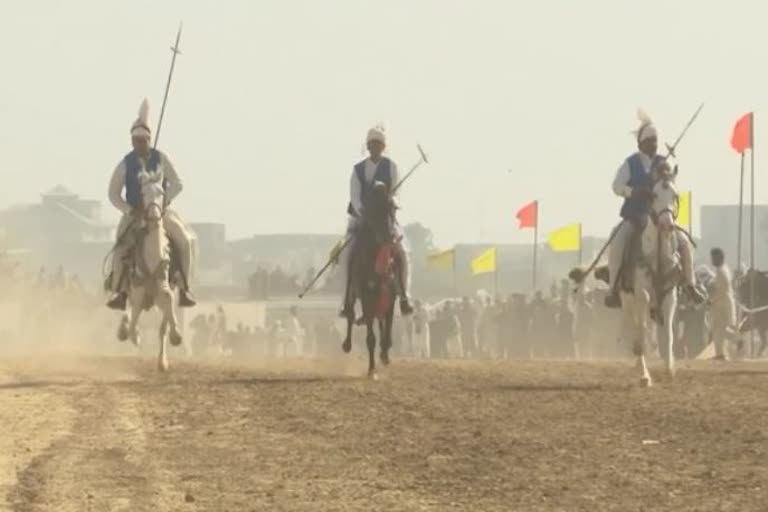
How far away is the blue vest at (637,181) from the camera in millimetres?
23578

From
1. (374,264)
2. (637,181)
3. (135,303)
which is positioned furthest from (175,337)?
(637,181)

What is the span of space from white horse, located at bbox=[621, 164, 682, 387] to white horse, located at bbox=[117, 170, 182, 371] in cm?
583

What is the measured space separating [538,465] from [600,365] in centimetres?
1529

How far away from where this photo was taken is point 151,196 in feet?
82.8

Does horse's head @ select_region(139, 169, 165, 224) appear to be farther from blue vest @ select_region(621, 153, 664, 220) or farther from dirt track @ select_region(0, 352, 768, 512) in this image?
blue vest @ select_region(621, 153, 664, 220)

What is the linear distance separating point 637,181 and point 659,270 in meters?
1.03

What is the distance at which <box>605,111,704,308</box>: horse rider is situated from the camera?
2362 cm

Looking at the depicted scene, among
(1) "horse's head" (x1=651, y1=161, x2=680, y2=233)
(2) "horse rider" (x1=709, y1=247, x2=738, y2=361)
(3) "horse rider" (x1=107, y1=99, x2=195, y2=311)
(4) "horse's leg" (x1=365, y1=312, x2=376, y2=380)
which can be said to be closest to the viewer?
(1) "horse's head" (x1=651, y1=161, x2=680, y2=233)

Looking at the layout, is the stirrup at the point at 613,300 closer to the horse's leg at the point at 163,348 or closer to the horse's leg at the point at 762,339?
the horse's leg at the point at 163,348

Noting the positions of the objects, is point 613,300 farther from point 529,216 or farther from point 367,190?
point 529,216

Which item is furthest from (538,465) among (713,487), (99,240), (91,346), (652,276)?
(99,240)

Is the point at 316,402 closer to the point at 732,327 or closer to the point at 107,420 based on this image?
the point at 107,420

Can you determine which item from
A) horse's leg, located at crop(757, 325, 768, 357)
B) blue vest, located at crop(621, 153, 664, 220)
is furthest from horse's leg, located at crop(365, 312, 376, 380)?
horse's leg, located at crop(757, 325, 768, 357)

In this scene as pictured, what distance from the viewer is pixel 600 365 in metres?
28.9
